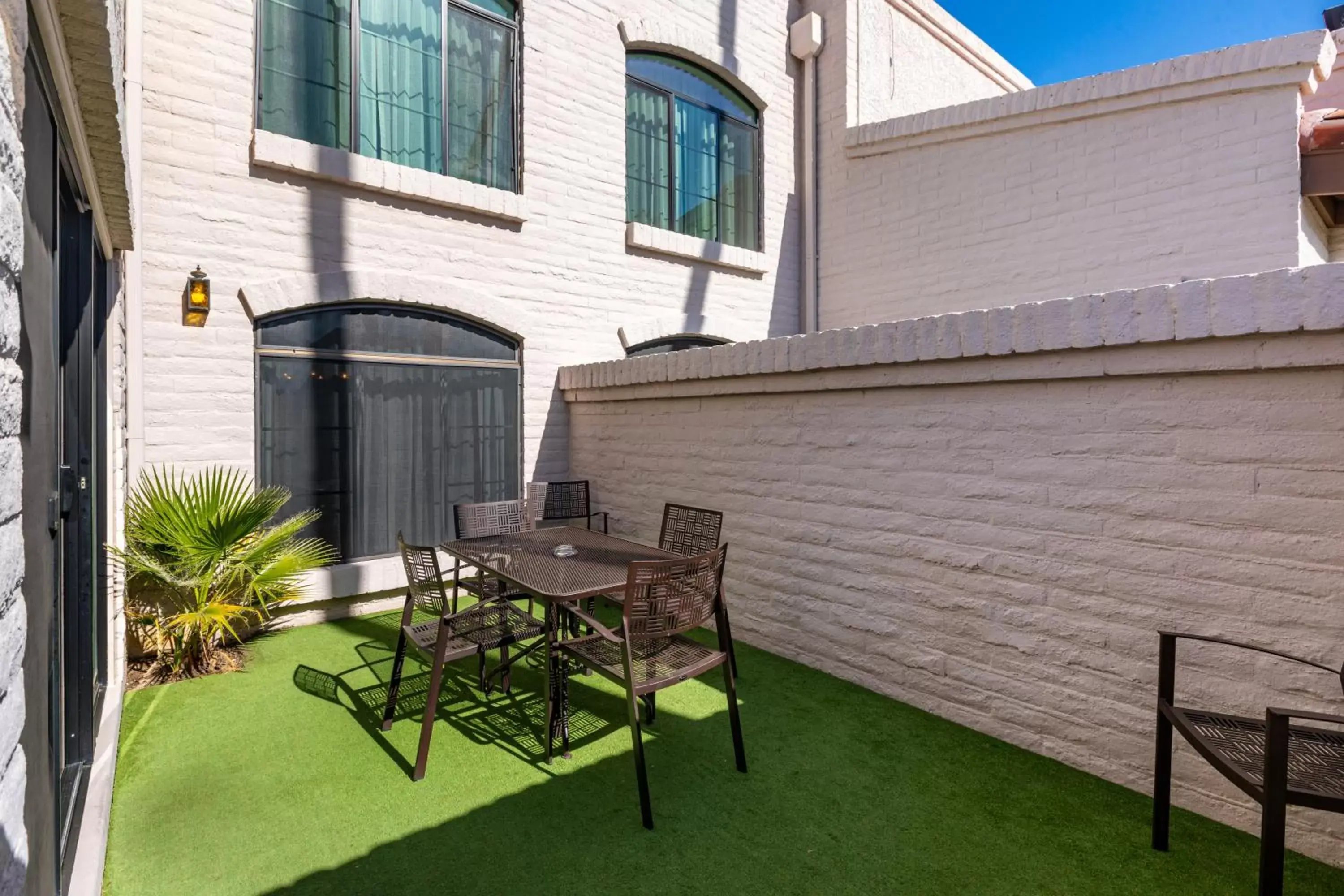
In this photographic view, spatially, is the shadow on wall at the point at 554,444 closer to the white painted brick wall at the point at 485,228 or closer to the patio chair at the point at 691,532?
the white painted brick wall at the point at 485,228

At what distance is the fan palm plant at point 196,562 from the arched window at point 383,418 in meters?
0.58

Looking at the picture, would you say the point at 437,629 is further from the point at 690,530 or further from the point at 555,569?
the point at 690,530

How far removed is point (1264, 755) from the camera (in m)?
1.88

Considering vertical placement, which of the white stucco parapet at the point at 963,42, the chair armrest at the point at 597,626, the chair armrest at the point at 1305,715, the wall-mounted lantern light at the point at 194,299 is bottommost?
the chair armrest at the point at 597,626

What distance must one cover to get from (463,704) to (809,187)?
23.3 ft

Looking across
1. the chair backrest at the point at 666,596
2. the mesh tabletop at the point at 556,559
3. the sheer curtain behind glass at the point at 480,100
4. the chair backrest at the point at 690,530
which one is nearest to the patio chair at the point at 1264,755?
the chair backrest at the point at 666,596

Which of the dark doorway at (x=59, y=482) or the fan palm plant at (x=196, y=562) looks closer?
the dark doorway at (x=59, y=482)

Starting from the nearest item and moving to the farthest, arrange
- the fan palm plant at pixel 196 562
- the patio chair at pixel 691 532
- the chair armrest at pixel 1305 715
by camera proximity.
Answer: the chair armrest at pixel 1305 715, the fan palm plant at pixel 196 562, the patio chair at pixel 691 532

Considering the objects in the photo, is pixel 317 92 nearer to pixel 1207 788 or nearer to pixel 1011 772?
pixel 1011 772

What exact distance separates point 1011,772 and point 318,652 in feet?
13.3

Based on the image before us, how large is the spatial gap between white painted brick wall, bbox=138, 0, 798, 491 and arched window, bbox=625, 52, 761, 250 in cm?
23

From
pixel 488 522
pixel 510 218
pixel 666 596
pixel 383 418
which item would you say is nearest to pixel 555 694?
pixel 666 596

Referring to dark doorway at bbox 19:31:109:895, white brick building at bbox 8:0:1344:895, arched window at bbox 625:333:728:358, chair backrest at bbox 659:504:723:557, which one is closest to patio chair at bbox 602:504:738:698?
chair backrest at bbox 659:504:723:557

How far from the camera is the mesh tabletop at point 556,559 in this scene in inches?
116
